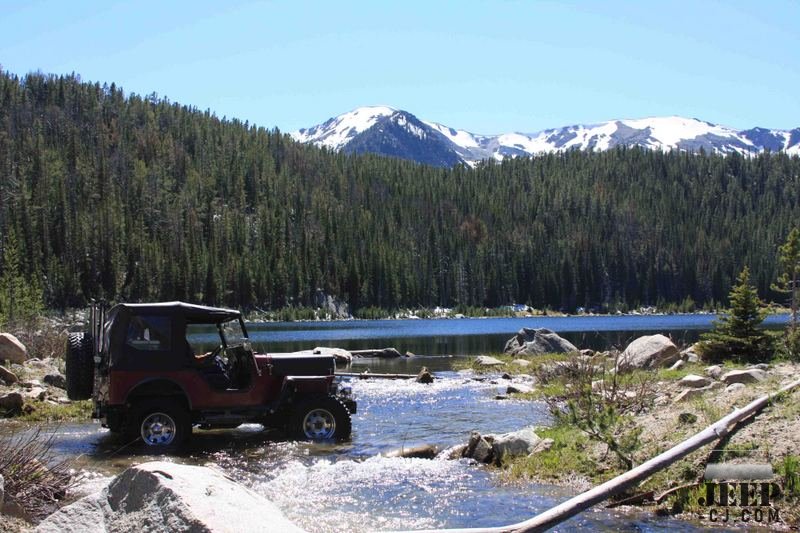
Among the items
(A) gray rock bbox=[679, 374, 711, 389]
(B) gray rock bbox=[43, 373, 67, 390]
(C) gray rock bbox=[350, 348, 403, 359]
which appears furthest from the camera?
(C) gray rock bbox=[350, 348, 403, 359]

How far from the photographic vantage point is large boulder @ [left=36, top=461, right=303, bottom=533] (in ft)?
19.7

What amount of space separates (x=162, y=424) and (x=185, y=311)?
7.69 ft

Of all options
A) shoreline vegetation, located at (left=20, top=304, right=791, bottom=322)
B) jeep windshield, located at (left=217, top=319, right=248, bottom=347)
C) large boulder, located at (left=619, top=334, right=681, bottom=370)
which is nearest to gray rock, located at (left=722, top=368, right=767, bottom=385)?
large boulder, located at (left=619, top=334, right=681, bottom=370)

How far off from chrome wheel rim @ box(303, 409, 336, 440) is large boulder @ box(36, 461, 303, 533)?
10.4m

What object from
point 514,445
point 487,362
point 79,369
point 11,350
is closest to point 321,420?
point 514,445

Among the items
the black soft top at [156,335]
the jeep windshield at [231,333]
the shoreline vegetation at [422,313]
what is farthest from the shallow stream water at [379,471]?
the shoreline vegetation at [422,313]

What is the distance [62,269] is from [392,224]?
74.4 m

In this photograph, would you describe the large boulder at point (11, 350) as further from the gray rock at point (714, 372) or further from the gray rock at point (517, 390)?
the gray rock at point (714, 372)

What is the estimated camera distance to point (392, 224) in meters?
172

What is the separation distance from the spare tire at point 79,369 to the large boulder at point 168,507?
10.5 m

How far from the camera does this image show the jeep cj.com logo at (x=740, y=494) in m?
9.87

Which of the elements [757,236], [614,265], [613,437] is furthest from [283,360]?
[757,236]

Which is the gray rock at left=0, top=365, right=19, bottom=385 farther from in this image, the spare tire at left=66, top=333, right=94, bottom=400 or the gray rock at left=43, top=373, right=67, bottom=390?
the spare tire at left=66, top=333, right=94, bottom=400

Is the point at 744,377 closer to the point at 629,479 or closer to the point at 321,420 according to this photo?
the point at 321,420
